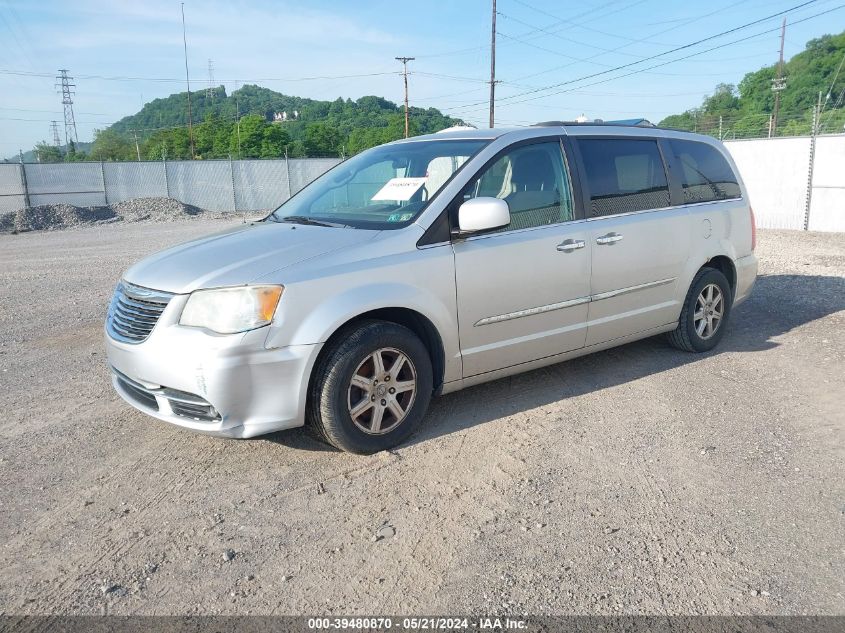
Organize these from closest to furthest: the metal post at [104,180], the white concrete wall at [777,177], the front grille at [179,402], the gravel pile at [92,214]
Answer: the front grille at [179,402] < the white concrete wall at [777,177] < the gravel pile at [92,214] < the metal post at [104,180]

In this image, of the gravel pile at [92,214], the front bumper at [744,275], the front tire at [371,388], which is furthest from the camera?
the gravel pile at [92,214]

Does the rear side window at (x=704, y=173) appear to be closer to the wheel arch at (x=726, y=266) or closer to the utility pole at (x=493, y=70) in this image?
the wheel arch at (x=726, y=266)

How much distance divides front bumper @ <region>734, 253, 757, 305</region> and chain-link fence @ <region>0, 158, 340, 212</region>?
1059 inches

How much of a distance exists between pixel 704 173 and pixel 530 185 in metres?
2.11

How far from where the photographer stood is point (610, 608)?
8.65 ft

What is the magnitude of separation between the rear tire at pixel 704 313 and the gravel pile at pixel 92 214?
75.4 feet

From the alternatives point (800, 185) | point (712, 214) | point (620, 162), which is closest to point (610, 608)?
point (620, 162)

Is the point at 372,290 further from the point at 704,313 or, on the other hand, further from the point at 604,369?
the point at 704,313

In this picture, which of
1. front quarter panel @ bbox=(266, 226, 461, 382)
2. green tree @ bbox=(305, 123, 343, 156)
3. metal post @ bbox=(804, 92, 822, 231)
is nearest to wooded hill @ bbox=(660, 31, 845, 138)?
metal post @ bbox=(804, 92, 822, 231)

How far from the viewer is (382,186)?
4.64 m

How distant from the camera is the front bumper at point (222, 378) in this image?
3498mm

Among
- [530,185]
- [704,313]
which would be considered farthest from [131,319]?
[704,313]

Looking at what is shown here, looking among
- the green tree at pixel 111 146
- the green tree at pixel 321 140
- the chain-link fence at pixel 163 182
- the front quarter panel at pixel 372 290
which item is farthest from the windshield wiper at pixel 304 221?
the green tree at pixel 111 146

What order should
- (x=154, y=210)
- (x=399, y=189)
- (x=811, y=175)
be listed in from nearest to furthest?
(x=399, y=189), (x=811, y=175), (x=154, y=210)
